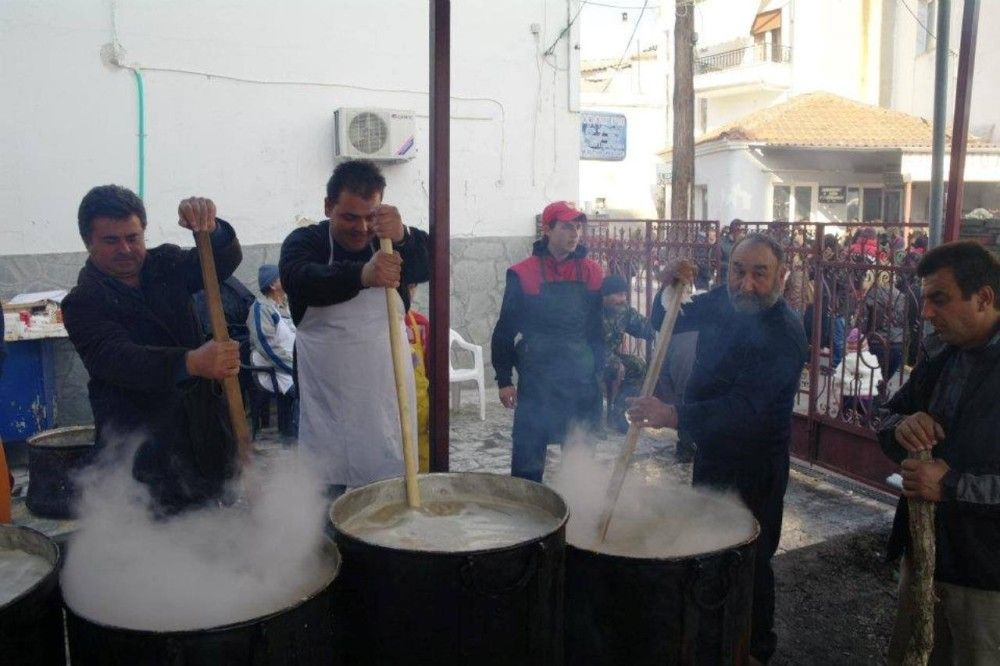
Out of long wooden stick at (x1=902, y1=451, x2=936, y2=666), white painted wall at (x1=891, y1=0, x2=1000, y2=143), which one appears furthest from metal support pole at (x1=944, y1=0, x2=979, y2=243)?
white painted wall at (x1=891, y1=0, x2=1000, y2=143)

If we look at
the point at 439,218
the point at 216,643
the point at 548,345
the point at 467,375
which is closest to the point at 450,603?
the point at 216,643

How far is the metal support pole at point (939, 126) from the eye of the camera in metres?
4.52

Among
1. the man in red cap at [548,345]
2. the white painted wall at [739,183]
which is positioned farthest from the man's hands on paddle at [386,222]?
the white painted wall at [739,183]

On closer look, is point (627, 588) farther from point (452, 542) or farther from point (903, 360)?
point (903, 360)

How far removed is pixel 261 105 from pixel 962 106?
579 cm

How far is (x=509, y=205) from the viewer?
8648 mm

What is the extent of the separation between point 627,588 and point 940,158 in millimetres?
3665

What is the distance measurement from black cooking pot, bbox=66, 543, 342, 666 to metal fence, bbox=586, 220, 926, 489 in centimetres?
448

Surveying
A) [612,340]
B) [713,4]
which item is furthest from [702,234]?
[713,4]

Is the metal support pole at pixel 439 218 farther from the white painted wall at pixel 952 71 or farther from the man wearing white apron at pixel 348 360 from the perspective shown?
the white painted wall at pixel 952 71

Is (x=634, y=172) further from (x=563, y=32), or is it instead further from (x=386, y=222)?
(x=386, y=222)

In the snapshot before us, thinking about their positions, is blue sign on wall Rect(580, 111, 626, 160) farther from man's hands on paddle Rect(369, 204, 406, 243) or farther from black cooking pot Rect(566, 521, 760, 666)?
black cooking pot Rect(566, 521, 760, 666)

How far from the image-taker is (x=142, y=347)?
97.1 inches

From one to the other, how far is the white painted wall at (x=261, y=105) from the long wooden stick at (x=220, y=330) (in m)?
5.00
